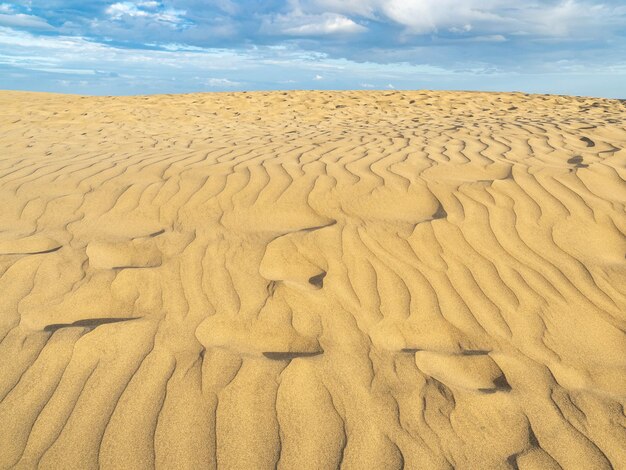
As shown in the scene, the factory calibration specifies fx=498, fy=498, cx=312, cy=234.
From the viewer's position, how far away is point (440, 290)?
264cm

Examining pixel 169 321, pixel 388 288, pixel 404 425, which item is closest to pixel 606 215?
pixel 388 288

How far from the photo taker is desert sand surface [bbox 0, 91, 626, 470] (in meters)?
1.72

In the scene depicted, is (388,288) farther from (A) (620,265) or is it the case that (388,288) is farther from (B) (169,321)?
(A) (620,265)

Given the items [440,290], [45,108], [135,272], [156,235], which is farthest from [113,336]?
[45,108]

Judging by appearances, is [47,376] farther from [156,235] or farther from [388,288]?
[388,288]

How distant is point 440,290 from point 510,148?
3016 millimetres

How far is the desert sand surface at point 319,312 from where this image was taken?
172 cm

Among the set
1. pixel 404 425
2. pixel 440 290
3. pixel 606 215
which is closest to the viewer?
pixel 404 425

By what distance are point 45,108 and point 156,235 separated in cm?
1080

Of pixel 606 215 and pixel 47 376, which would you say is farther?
pixel 606 215

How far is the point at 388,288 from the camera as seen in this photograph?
266 cm

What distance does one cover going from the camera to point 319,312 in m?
2.45

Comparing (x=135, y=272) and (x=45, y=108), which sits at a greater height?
(x=135, y=272)

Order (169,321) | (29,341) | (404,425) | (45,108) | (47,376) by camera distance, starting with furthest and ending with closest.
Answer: (45,108) → (169,321) → (29,341) → (47,376) → (404,425)
